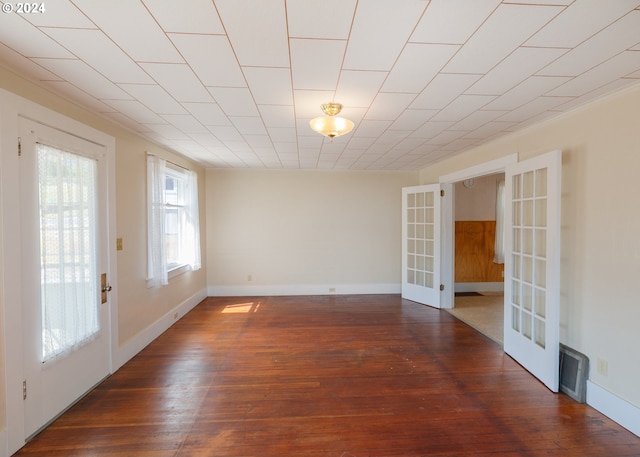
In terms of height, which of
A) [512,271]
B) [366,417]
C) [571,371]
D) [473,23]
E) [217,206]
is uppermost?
[473,23]

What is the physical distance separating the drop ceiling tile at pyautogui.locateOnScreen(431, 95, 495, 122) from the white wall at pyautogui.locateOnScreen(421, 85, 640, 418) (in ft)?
2.94

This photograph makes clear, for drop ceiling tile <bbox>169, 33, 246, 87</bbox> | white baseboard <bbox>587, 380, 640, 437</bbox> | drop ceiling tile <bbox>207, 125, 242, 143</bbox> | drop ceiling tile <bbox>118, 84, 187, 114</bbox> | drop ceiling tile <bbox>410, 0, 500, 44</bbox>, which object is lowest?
white baseboard <bbox>587, 380, 640, 437</bbox>

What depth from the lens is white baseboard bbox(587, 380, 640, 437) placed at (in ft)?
6.41

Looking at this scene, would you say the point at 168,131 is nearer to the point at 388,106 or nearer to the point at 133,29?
the point at 133,29

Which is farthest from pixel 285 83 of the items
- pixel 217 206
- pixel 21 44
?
pixel 217 206

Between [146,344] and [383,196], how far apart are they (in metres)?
4.56

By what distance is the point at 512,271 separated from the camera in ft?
9.91

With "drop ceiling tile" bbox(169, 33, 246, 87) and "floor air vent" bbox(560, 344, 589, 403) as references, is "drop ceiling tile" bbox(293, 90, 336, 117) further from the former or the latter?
"floor air vent" bbox(560, 344, 589, 403)

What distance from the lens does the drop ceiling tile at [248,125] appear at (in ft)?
Result: 8.62

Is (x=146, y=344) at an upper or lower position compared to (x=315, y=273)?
lower

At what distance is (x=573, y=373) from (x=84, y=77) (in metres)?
4.43

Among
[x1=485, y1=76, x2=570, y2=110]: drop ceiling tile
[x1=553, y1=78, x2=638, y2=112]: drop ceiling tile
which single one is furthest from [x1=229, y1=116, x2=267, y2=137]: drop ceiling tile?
[x1=553, y1=78, x2=638, y2=112]: drop ceiling tile

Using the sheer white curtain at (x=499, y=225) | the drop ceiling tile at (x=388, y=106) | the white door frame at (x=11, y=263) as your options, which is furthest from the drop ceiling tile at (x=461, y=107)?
the sheer white curtain at (x=499, y=225)

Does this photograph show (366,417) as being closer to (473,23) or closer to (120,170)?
(473,23)
